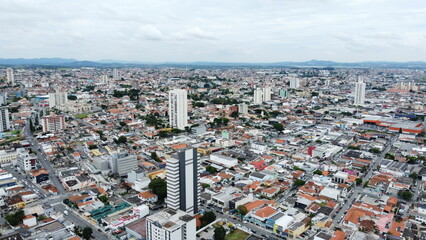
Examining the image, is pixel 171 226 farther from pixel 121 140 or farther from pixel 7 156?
pixel 7 156

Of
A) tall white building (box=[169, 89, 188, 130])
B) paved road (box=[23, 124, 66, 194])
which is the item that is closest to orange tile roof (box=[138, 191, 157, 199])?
paved road (box=[23, 124, 66, 194])

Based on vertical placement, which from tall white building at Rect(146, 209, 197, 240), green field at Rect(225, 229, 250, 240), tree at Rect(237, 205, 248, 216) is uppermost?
tall white building at Rect(146, 209, 197, 240)

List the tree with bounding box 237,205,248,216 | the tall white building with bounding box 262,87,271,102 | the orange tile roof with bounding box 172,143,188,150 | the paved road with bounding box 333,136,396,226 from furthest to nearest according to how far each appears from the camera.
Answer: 1. the tall white building with bounding box 262,87,271,102
2. the orange tile roof with bounding box 172,143,188,150
3. the paved road with bounding box 333,136,396,226
4. the tree with bounding box 237,205,248,216

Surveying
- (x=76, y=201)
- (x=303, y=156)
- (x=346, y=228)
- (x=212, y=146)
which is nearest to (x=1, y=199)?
(x=76, y=201)

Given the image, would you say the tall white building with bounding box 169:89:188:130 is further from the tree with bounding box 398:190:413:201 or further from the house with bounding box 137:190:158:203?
the tree with bounding box 398:190:413:201

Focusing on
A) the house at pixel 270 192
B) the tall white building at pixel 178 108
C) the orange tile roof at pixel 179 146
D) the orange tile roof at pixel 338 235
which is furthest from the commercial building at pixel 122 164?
the tall white building at pixel 178 108

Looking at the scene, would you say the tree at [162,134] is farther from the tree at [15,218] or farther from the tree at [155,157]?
the tree at [15,218]
